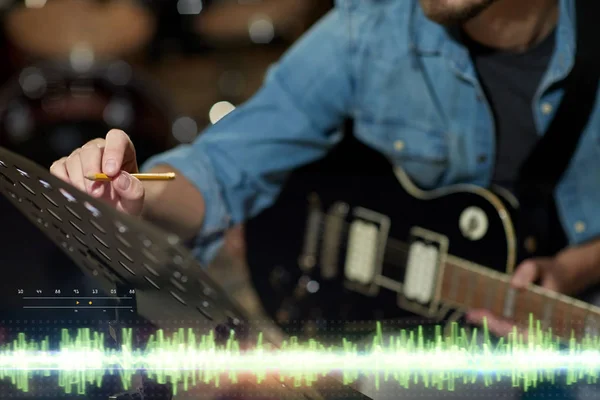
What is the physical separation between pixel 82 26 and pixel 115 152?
1.17m

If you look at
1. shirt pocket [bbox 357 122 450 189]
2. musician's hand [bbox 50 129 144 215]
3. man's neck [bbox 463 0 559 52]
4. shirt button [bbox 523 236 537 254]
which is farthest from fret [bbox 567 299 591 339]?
musician's hand [bbox 50 129 144 215]

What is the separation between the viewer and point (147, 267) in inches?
23.4

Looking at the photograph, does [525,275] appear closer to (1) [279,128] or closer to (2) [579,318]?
(2) [579,318]

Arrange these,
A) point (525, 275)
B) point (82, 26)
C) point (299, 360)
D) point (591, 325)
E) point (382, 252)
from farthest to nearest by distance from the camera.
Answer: point (82, 26), point (382, 252), point (525, 275), point (591, 325), point (299, 360)

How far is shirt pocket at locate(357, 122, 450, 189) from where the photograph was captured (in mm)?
1155

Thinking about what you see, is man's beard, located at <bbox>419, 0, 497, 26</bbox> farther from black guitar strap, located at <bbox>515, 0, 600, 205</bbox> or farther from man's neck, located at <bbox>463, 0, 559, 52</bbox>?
black guitar strap, located at <bbox>515, 0, 600, 205</bbox>

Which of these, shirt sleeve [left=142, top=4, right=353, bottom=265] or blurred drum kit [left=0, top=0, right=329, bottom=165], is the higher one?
blurred drum kit [left=0, top=0, right=329, bottom=165]

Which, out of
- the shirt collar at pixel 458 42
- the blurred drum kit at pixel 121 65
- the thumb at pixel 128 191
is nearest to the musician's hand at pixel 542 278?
the shirt collar at pixel 458 42

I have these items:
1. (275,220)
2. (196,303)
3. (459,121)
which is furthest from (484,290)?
(196,303)

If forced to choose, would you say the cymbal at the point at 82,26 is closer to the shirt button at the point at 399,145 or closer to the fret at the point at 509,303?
the shirt button at the point at 399,145

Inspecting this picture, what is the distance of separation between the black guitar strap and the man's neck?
57 millimetres

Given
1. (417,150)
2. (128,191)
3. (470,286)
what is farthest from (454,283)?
(128,191)

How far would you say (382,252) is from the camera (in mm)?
1209

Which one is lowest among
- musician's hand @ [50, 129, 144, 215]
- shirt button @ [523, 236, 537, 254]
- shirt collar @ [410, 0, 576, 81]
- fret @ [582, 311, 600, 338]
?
fret @ [582, 311, 600, 338]
